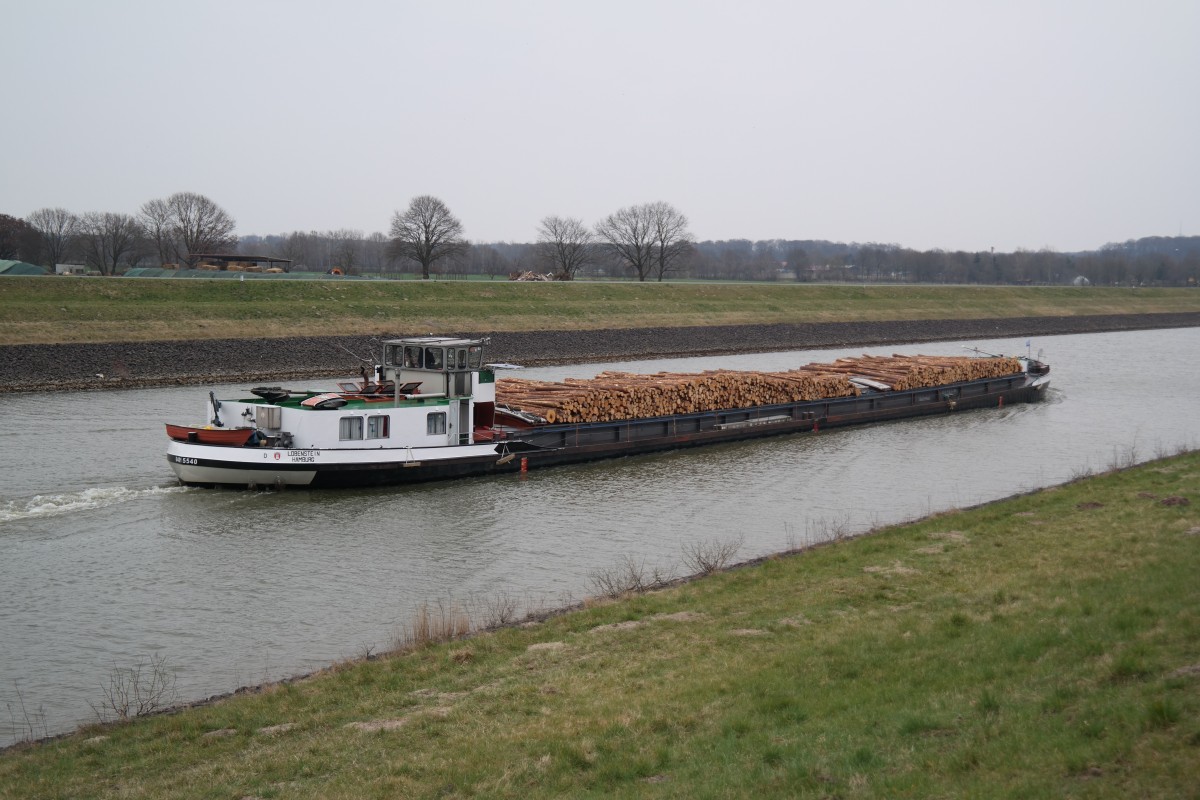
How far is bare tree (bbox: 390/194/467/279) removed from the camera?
324 ft

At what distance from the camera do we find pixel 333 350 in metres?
54.7

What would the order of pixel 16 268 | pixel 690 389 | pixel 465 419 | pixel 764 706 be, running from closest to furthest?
pixel 764 706 → pixel 465 419 → pixel 690 389 → pixel 16 268

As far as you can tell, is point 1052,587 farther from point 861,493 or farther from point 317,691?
point 861,493

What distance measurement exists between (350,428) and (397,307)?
125 feet

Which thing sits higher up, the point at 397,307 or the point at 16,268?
the point at 16,268

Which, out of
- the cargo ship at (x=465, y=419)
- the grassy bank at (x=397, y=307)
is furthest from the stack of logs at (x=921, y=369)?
the grassy bank at (x=397, y=307)

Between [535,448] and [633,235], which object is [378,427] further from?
[633,235]

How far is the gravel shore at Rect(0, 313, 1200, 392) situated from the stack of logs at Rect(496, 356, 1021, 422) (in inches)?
436

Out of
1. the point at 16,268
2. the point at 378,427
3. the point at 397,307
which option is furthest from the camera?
the point at 397,307

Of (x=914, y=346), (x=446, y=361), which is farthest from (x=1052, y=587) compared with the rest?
(x=914, y=346)

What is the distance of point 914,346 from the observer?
79.7 metres

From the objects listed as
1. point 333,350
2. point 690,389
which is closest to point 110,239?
point 333,350

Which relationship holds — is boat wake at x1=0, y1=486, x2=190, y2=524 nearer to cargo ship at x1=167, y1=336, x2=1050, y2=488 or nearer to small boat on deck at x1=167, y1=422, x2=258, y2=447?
cargo ship at x1=167, y1=336, x2=1050, y2=488

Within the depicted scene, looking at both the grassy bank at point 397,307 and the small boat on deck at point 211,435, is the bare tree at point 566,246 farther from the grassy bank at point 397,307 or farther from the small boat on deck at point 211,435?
the small boat on deck at point 211,435
